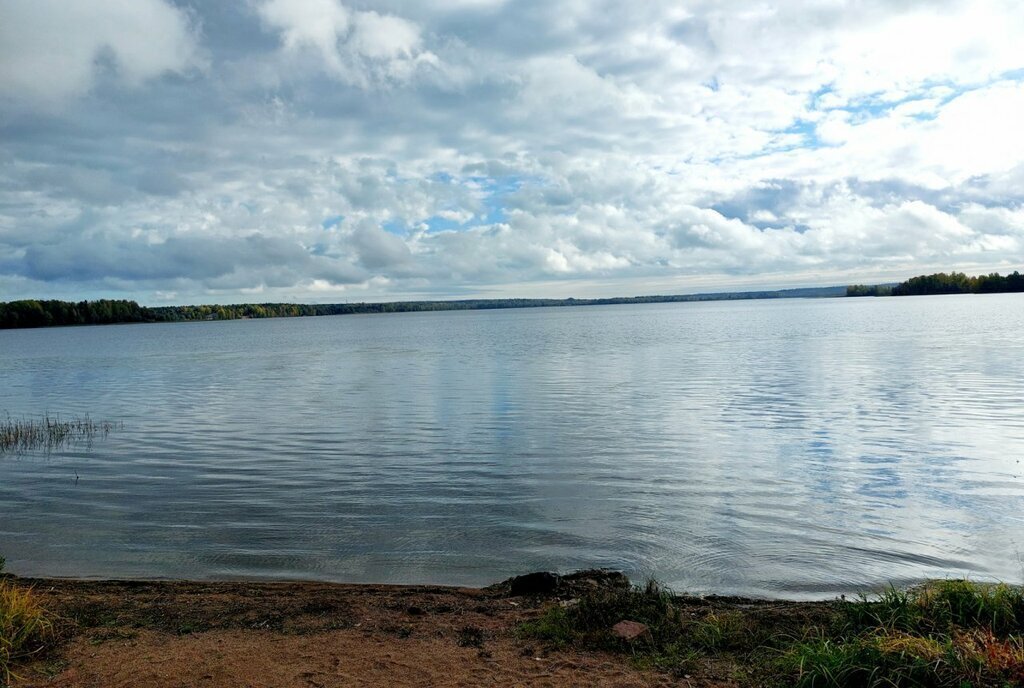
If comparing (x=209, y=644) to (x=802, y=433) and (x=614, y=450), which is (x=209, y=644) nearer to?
(x=614, y=450)

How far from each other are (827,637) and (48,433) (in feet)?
82.7

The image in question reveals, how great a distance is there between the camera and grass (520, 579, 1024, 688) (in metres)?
5.87

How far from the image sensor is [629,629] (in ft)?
24.2

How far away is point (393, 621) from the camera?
26.9ft

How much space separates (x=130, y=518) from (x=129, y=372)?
4117 cm

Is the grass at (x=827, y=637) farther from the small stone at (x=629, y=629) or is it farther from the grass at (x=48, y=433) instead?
the grass at (x=48, y=433)

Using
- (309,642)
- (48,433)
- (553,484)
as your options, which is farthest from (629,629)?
(48,433)

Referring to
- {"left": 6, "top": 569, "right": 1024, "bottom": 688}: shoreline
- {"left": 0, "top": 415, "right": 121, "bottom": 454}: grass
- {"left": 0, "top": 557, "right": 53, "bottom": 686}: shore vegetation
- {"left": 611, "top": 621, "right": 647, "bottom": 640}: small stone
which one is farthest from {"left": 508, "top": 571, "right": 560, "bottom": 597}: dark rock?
{"left": 0, "top": 415, "right": 121, "bottom": 454}: grass

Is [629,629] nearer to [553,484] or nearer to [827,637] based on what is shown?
[827,637]

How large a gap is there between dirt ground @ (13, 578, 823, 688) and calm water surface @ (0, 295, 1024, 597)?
163 centimetres

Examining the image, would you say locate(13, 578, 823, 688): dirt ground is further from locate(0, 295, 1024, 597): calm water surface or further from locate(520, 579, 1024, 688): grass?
locate(0, 295, 1024, 597): calm water surface

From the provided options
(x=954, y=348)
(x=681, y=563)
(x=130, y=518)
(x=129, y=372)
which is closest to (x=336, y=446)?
(x=130, y=518)

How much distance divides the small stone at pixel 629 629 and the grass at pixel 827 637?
0.24ft

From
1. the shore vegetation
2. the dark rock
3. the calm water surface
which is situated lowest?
the calm water surface
